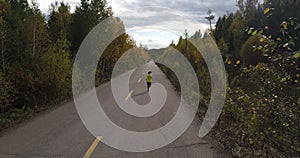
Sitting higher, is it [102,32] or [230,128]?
[102,32]

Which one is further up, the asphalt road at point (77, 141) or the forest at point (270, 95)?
the forest at point (270, 95)

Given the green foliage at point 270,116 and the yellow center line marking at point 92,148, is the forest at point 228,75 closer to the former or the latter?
the green foliage at point 270,116

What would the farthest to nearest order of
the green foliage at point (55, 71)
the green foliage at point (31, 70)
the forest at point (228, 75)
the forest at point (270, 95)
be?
the green foliage at point (55, 71)
the green foliage at point (31, 70)
the forest at point (228, 75)
the forest at point (270, 95)

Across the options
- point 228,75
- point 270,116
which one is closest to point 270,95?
Answer: point 270,116

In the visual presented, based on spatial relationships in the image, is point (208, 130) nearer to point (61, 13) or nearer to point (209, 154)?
point (209, 154)

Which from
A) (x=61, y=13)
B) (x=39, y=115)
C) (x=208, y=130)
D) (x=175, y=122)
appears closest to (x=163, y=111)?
(x=175, y=122)

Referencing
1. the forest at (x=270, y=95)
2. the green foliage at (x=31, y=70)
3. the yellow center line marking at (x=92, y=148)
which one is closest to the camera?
the forest at (x=270, y=95)

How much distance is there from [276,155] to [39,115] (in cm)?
928

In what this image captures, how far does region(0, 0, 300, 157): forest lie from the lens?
13.1 ft

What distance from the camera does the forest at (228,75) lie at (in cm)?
400

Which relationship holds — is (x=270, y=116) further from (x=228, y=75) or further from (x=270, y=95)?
(x=228, y=75)

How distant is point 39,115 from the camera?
10805 mm

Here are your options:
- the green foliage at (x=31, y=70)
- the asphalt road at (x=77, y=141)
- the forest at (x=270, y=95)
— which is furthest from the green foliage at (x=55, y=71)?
the forest at (x=270, y=95)

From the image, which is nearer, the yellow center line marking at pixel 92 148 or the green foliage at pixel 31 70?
the yellow center line marking at pixel 92 148
